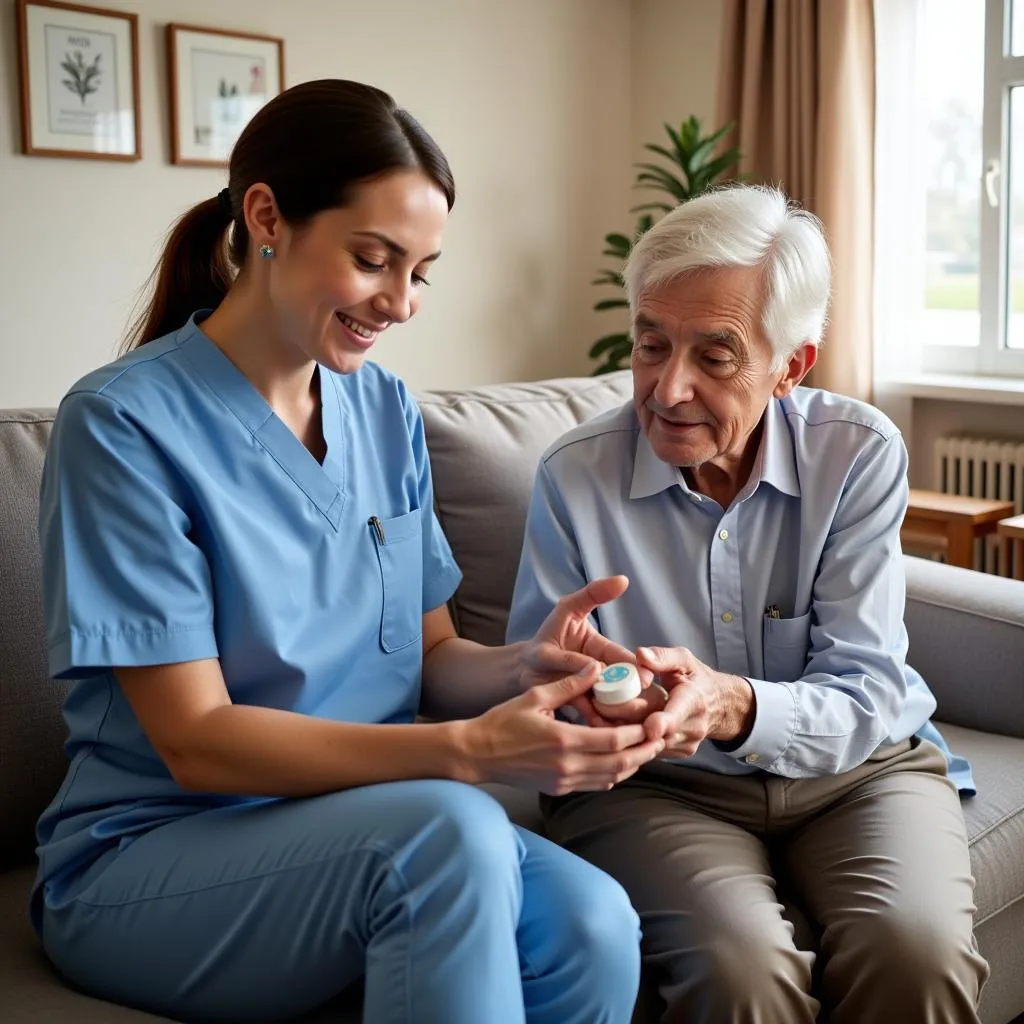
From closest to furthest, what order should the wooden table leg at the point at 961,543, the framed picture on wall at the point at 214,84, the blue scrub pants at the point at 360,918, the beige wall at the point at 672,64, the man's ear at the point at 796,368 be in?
the blue scrub pants at the point at 360,918, the man's ear at the point at 796,368, the wooden table leg at the point at 961,543, the framed picture on wall at the point at 214,84, the beige wall at the point at 672,64

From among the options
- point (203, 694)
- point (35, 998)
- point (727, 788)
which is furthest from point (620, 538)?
point (35, 998)

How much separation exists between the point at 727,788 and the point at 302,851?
2.00 ft

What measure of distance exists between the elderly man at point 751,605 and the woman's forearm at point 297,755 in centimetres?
23

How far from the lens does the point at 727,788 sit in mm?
1528

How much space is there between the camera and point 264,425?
1.34 meters

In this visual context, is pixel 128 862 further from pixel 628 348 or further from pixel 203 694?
pixel 628 348

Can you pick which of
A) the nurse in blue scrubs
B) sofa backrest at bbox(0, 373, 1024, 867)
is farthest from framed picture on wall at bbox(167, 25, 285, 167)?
the nurse in blue scrubs

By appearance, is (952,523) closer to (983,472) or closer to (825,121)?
(983,472)

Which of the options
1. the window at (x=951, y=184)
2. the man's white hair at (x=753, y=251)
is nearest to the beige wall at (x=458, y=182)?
the window at (x=951, y=184)

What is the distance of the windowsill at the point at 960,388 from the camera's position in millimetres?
3646

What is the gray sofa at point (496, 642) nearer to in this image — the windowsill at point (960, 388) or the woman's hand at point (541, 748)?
the woman's hand at point (541, 748)

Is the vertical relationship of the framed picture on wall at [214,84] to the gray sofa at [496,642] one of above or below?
above

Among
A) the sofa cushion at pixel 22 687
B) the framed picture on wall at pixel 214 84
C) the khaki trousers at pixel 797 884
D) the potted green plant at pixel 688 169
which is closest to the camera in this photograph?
the khaki trousers at pixel 797 884

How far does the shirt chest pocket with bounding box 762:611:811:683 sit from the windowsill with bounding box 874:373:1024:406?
233 cm
